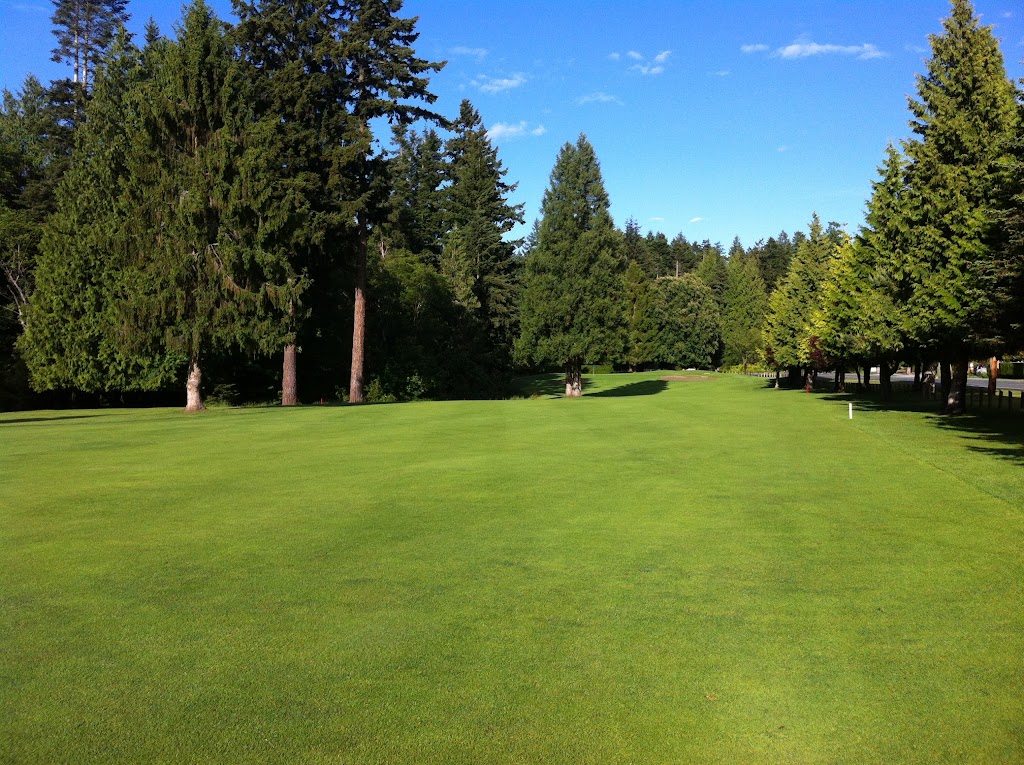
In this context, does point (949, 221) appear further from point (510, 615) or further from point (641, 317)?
point (641, 317)

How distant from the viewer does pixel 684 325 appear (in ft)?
330

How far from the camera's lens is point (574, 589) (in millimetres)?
7602

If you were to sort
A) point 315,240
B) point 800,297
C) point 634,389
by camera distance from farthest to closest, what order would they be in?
1. point 634,389
2. point 800,297
3. point 315,240

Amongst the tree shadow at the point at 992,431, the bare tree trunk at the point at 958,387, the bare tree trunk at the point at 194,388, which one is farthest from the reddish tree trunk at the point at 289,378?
the bare tree trunk at the point at 958,387

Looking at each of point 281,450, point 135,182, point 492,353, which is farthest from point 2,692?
point 492,353

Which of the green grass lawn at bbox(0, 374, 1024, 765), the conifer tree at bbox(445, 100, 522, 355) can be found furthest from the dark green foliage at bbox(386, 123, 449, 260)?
the green grass lawn at bbox(0, 374, 1024, 765)

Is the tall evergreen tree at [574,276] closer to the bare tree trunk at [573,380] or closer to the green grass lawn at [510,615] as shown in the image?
the bare tree trunk at [573,380]

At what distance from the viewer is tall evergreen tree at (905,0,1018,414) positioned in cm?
2533

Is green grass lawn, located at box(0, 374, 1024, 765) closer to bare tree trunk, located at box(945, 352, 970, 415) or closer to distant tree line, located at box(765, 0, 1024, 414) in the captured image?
distant tree line, located at box(765, 0, 1024, 414)

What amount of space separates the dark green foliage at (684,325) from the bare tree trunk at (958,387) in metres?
69.2

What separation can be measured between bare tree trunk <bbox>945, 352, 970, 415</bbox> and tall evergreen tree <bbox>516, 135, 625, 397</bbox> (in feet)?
70.5

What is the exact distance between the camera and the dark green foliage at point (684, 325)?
100125mm

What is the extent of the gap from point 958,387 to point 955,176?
8.25 metres

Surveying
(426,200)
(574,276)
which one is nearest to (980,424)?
(574,276)
